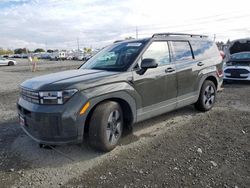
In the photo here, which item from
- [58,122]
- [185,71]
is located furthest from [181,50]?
[58,122]

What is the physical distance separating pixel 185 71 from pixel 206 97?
129 cm

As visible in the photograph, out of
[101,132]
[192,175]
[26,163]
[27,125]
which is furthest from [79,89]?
[192,175]

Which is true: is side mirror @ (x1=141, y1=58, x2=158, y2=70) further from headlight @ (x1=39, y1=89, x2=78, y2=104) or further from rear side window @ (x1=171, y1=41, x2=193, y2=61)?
headlight @ (x1=39, y1=89, x2=78, y2=104)

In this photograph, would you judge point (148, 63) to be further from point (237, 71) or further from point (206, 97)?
point (237, 71)

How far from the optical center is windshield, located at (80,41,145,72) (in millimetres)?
4295

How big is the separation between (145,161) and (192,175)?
2.38 ft

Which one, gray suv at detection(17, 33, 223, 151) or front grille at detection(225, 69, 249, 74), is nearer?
gray suv at detection(17, 33, 223, 151)

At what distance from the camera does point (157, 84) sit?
14.9 feet

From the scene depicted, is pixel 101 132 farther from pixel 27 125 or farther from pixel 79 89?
pixel 27 125

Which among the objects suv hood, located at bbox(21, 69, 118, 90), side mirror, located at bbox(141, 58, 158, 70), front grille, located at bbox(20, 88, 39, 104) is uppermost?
side mirror, located at bbox(141, 58, 158, 70)

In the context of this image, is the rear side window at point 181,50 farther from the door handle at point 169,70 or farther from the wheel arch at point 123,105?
the wheel arch at point 123,105

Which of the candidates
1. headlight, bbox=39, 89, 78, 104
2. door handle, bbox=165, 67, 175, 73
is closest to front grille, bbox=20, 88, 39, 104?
headlight, bbox=39, 89, 78, 104

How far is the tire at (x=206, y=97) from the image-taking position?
583 cm

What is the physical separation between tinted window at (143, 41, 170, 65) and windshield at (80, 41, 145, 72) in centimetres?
17
